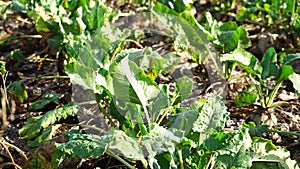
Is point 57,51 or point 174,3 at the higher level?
point 174,3

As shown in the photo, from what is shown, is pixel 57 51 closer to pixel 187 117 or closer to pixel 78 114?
pixel 78 114

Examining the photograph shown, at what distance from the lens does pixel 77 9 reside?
2.80m

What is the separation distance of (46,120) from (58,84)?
1.98 ft

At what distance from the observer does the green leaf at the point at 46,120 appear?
87.6 inches

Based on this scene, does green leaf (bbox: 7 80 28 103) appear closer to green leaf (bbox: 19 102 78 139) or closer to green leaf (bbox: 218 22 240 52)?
green leaf (bbox: 19 102 78 139)

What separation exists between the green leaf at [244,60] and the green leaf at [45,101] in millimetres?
721

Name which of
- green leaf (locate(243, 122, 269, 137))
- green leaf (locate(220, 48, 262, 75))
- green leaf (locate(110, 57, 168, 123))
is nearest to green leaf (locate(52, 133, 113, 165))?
green leaf (locate(110, 57, 168, 123))

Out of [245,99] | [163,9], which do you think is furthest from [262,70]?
[163,9]

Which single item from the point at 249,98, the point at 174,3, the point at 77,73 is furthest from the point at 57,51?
the point at 249,98

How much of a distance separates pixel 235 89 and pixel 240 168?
3.04 feet

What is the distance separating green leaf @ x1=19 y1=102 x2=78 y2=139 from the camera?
7.30 ft

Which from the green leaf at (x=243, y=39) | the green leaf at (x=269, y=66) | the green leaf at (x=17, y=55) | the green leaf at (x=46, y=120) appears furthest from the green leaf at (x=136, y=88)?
the green leaf at (x=17, y=55)

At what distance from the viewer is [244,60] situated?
2461 millimetres

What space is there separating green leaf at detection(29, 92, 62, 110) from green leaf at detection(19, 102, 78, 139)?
0.24 metres
